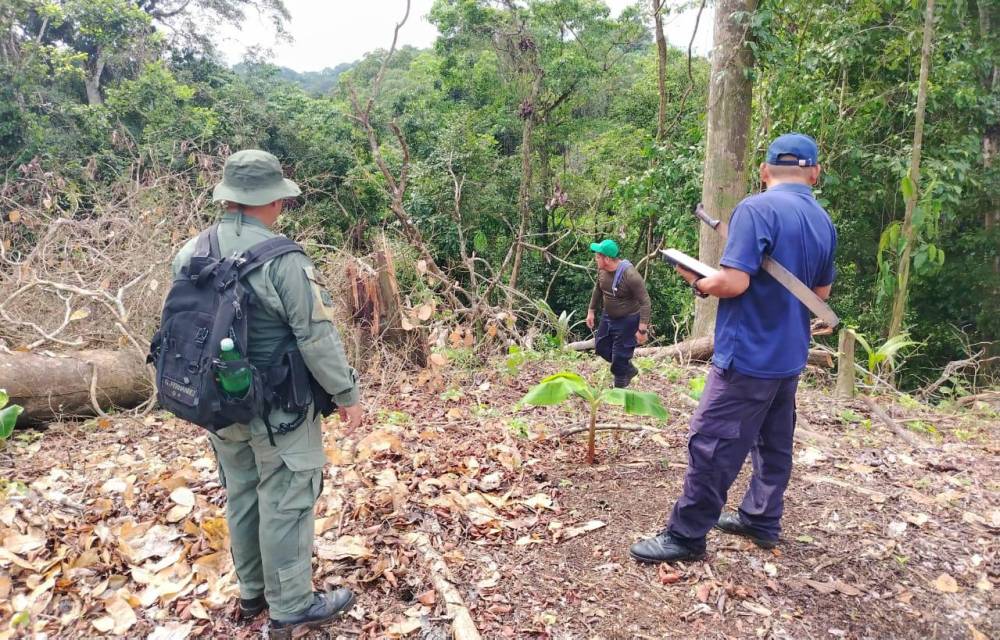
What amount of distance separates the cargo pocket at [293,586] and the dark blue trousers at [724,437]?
159cm

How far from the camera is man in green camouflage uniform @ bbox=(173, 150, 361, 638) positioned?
2.29 meters

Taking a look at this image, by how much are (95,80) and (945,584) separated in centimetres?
2060

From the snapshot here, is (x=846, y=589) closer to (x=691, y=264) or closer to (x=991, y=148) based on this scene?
(x=691, y=264)

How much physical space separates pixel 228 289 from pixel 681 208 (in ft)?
28.7

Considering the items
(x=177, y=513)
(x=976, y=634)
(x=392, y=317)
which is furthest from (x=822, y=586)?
(x=392, y=317)

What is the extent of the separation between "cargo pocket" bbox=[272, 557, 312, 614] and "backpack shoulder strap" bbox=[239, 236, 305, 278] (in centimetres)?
115

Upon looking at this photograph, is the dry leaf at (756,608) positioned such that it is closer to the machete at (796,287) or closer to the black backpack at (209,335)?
the machete at (796,287)

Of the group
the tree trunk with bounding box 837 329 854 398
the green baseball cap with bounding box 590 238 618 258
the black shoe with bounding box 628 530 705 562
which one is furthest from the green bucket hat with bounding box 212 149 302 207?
the tree trunk with bounding box 837 329 854 398

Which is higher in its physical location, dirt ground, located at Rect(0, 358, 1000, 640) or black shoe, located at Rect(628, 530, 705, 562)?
black shoe, located at Rect(628, 530, 705, 562)

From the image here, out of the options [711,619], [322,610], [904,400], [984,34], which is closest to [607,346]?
[904,400]

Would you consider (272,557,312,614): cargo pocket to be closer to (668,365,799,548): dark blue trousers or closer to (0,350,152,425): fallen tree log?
(668,365,799,548): dark blue trousers

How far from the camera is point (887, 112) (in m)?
9.46

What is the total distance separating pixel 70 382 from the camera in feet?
17.2

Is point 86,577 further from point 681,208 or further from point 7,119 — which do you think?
point 7,119
